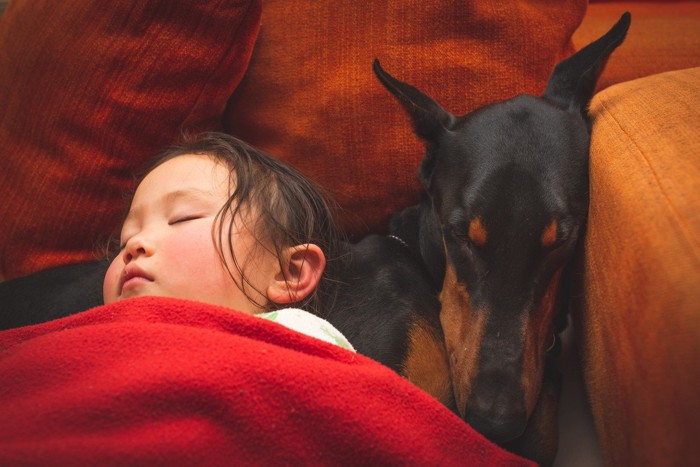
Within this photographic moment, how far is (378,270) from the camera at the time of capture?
1445 mm

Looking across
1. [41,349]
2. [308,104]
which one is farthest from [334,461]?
[308,104]

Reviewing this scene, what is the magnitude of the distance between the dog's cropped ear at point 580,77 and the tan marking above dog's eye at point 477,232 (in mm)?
379

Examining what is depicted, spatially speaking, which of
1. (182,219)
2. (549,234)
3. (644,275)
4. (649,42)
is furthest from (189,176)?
(649,42)

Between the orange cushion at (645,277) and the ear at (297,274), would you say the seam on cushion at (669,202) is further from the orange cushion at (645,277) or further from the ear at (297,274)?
the ear at (297,274)

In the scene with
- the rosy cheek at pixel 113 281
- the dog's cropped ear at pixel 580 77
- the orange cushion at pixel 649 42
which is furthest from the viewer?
the orange cushion at pixel 649 42

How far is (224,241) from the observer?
1174 mm

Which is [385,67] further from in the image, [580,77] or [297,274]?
[297,274]

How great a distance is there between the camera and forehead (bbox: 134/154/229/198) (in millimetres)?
1240

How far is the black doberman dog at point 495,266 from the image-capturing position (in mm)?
1141

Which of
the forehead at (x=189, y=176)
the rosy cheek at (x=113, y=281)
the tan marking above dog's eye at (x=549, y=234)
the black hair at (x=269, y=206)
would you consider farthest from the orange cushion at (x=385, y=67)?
the rosy cheek at (x=113, y=281)

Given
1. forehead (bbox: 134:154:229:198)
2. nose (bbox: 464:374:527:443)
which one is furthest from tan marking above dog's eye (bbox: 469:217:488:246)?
forehead (bbox: 134:154:229:198)

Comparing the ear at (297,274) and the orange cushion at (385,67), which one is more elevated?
the orange cushion at (385,67)

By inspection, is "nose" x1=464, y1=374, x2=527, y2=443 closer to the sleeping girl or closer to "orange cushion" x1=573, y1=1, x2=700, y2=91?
the sleeping girl

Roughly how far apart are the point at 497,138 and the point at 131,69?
89 centimetres
